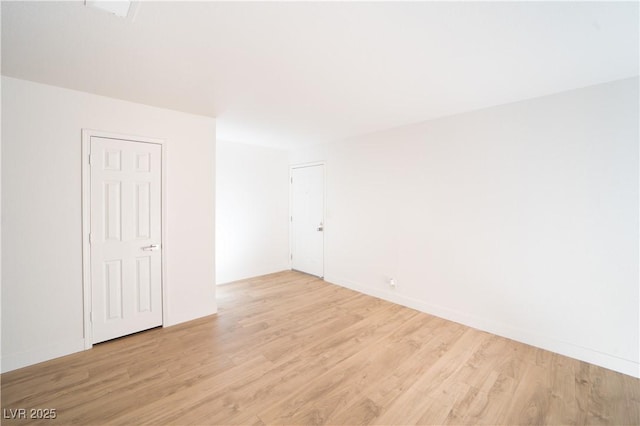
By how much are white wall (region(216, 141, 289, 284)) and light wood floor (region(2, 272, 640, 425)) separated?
1.79m

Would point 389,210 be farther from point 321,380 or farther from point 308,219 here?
point 321,380

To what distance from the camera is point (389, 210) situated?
151 inches

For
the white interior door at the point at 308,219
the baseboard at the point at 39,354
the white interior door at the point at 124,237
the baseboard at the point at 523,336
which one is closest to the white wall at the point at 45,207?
the baseboard at the point at 39,354

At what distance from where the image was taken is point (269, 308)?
352 cm

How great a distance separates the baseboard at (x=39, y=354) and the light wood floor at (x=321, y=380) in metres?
0.07

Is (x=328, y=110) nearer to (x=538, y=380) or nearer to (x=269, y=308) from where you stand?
(x=269, y=308)

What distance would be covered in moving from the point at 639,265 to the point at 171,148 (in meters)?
4.59

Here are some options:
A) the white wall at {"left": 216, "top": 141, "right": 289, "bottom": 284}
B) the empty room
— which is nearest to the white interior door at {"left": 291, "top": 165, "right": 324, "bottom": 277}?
the white wall at {"left": 216, "top": 141, "right": 289, "bottom": 284}

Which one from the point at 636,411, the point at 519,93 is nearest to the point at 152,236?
the point at 519,93

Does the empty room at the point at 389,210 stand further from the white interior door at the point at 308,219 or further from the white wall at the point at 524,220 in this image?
the white interior door at the point at 308,219

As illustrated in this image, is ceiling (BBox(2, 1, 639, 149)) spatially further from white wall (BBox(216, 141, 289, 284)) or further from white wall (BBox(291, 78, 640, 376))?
white wall (BBox(216, 141, 289, 284))

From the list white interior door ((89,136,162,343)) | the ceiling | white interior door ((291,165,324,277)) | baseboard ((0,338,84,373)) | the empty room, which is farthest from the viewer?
white interior door ((291,165,324,277))

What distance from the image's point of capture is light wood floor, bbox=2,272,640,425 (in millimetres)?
1770

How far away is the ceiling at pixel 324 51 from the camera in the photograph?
4.92 ft
